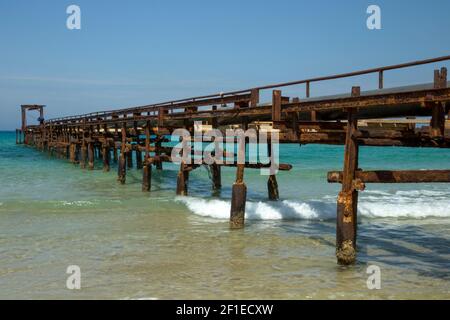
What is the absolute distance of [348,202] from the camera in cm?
802

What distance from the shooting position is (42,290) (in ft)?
22.8

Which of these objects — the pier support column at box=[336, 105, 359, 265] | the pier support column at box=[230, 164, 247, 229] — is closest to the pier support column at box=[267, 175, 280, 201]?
the pier support column at box=[230, 164, 247, 229]

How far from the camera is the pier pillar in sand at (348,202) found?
316 inches

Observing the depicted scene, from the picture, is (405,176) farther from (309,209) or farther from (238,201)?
(309,209)

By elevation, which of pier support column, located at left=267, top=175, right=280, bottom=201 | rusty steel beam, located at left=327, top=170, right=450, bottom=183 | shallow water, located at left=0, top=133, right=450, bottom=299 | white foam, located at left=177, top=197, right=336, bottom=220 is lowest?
shallow water, located at left=0, top=133, right=450, bottom=299

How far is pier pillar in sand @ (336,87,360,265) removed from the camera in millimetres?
8023

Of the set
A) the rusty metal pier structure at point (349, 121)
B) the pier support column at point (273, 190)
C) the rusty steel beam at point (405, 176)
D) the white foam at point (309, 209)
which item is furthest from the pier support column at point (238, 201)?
the pier support column at point (273, 190)

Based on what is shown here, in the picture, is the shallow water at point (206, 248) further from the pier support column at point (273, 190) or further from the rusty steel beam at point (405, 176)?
the rusty steel beam at point (405, 176)

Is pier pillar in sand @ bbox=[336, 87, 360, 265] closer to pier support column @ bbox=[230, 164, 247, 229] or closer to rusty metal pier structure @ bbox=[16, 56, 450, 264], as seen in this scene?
rusty metal pier structure @ bbox=[16, 56, 450, 264]

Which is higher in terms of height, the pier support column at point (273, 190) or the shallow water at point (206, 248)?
the pier support column at point (273, 190)

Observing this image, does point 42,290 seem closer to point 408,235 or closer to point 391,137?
point 391,137

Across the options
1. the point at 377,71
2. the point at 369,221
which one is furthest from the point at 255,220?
the point at 377,71

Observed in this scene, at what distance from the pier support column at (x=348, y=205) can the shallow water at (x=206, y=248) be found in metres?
0.29
